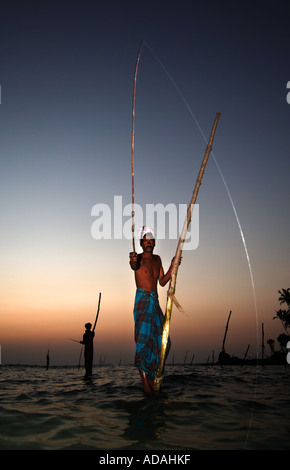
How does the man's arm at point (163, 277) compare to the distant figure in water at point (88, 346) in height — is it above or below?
above

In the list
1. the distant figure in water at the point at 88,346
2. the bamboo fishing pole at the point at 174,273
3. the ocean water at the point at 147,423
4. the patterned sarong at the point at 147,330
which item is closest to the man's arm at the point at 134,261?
the patterned sarong at the point at 147,330

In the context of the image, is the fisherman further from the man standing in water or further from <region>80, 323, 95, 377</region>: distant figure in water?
<region>80, 323, 95, 377</region>: distant figure in water

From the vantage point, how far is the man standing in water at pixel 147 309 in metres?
5.76

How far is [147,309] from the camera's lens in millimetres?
6094

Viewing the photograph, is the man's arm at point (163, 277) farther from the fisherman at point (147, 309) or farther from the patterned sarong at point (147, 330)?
the patterned sarong at point (147, 330)

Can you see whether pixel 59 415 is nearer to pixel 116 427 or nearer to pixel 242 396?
pixel 116 427

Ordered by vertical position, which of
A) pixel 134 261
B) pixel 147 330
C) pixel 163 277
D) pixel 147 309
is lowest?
pixel 147 330

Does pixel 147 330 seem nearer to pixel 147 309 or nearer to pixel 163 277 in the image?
pixel 147 309

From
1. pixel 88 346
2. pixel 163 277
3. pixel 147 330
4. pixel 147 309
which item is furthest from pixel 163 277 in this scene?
pixel 88 346

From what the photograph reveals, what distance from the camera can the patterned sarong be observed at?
574 cm

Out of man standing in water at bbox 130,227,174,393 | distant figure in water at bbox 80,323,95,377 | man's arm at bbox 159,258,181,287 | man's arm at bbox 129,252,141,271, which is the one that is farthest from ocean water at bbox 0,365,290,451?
distant figure in water at bbox 80,323,95,377

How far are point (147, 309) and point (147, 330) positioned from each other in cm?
41

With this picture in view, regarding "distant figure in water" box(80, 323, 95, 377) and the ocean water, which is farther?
"distant figure in water" box(80, 323, 95, 377)
